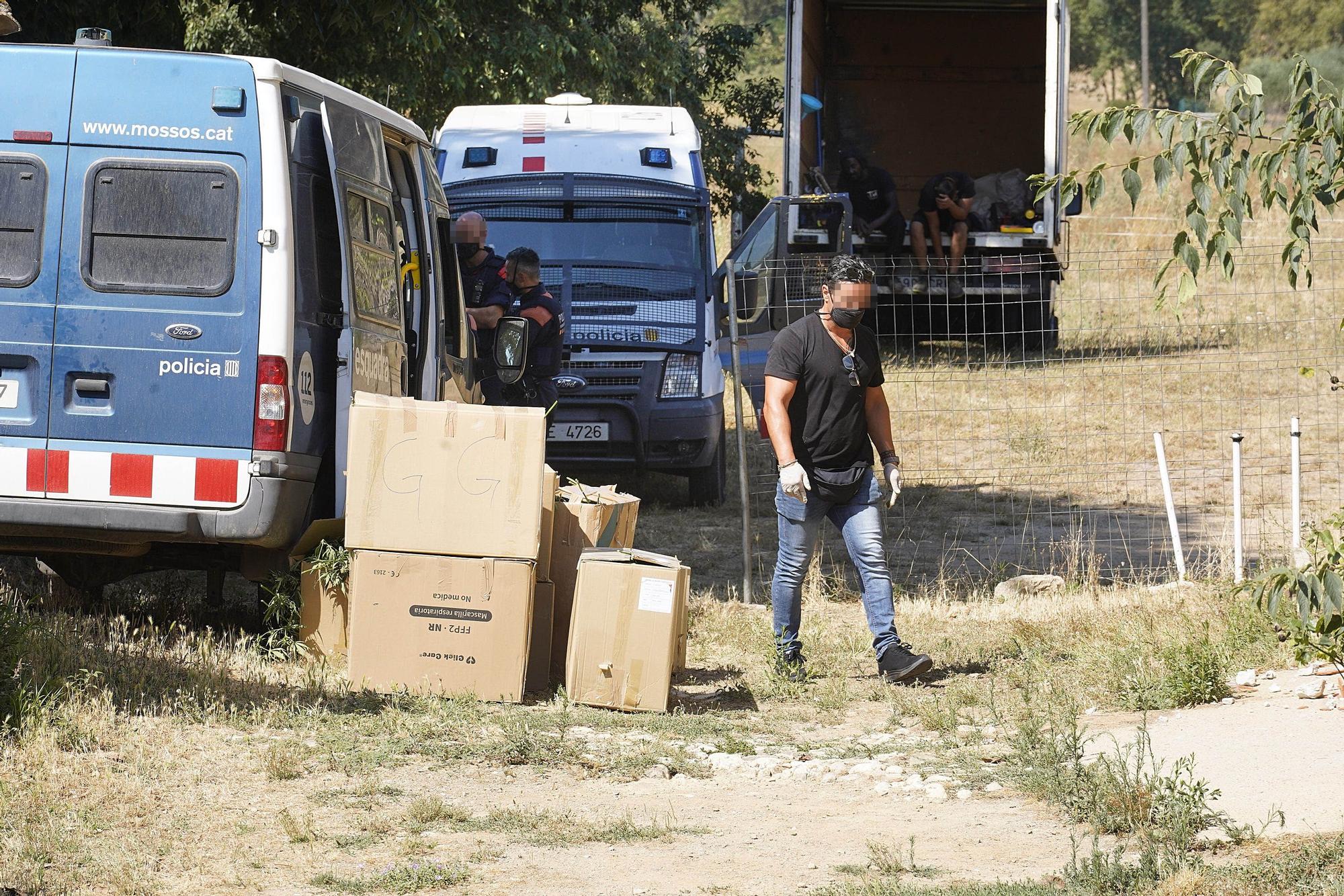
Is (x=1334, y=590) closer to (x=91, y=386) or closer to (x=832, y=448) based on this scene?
(x=832, y=448)

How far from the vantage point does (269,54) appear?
976cm

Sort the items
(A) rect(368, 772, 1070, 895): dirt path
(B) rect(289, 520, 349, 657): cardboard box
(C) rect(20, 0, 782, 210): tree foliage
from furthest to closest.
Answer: (C) rect(20, 0, 782, 210): tree foliage → (B) rect(289, 520, 349, 657): cardboard box → (A) rect(368, 772, 1070, 895): dirt path

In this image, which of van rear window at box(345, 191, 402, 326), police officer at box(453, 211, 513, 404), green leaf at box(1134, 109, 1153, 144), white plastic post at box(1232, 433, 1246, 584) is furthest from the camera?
police officer at box(453, 211, 513, 404)

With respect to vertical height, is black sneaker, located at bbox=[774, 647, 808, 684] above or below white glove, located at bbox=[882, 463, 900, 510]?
below

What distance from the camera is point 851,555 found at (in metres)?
6.55

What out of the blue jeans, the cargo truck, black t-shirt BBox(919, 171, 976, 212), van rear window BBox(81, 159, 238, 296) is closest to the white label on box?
the blue jeans

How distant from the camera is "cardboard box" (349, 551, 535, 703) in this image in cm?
587

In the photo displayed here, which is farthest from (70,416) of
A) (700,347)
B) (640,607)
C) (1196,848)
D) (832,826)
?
(700,347)

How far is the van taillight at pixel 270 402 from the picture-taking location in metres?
5.82

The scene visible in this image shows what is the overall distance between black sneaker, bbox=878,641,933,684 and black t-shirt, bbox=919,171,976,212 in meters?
10.1

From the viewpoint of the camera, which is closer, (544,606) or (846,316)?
(544,606)

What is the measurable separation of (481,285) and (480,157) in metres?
1.79

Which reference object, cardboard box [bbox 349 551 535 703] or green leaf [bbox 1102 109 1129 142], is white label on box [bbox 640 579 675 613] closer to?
cardboard box [bbox 349 551 535 703]

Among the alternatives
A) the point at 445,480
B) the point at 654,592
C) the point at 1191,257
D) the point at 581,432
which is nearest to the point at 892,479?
the point at 654,592
